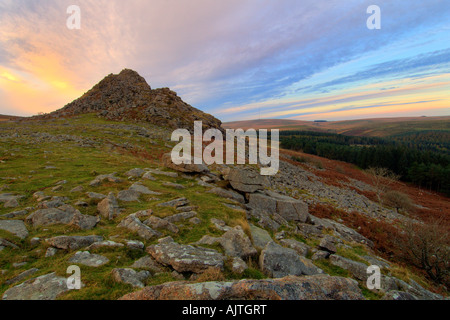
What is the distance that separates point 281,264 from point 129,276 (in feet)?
17.8

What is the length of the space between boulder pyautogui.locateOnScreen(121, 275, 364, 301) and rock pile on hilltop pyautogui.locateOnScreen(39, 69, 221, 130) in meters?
60.6

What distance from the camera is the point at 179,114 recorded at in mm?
67812

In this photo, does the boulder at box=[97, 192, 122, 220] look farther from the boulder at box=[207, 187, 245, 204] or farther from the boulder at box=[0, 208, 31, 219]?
the boulder at box=[207, 187, 245, 204]

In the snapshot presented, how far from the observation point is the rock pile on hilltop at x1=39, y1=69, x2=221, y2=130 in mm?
62938

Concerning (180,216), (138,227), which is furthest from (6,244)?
(180,216)

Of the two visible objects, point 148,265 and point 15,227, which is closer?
point 148,265

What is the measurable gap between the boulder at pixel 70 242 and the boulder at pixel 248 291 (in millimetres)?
4439

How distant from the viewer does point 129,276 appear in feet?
18.2

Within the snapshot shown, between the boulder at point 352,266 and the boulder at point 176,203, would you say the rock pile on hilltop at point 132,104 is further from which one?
the boulder at point 352,266

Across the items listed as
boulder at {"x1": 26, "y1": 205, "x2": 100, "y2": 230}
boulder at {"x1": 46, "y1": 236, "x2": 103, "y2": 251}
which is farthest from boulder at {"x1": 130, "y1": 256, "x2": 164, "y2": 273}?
boulder at {"x1": 26, "y1": 205, "x2": 100, "y2": 230}

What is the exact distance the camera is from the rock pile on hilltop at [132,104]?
62938 mm

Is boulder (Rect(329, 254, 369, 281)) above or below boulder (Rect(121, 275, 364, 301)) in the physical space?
below

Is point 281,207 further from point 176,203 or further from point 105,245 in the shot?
point 105,245
